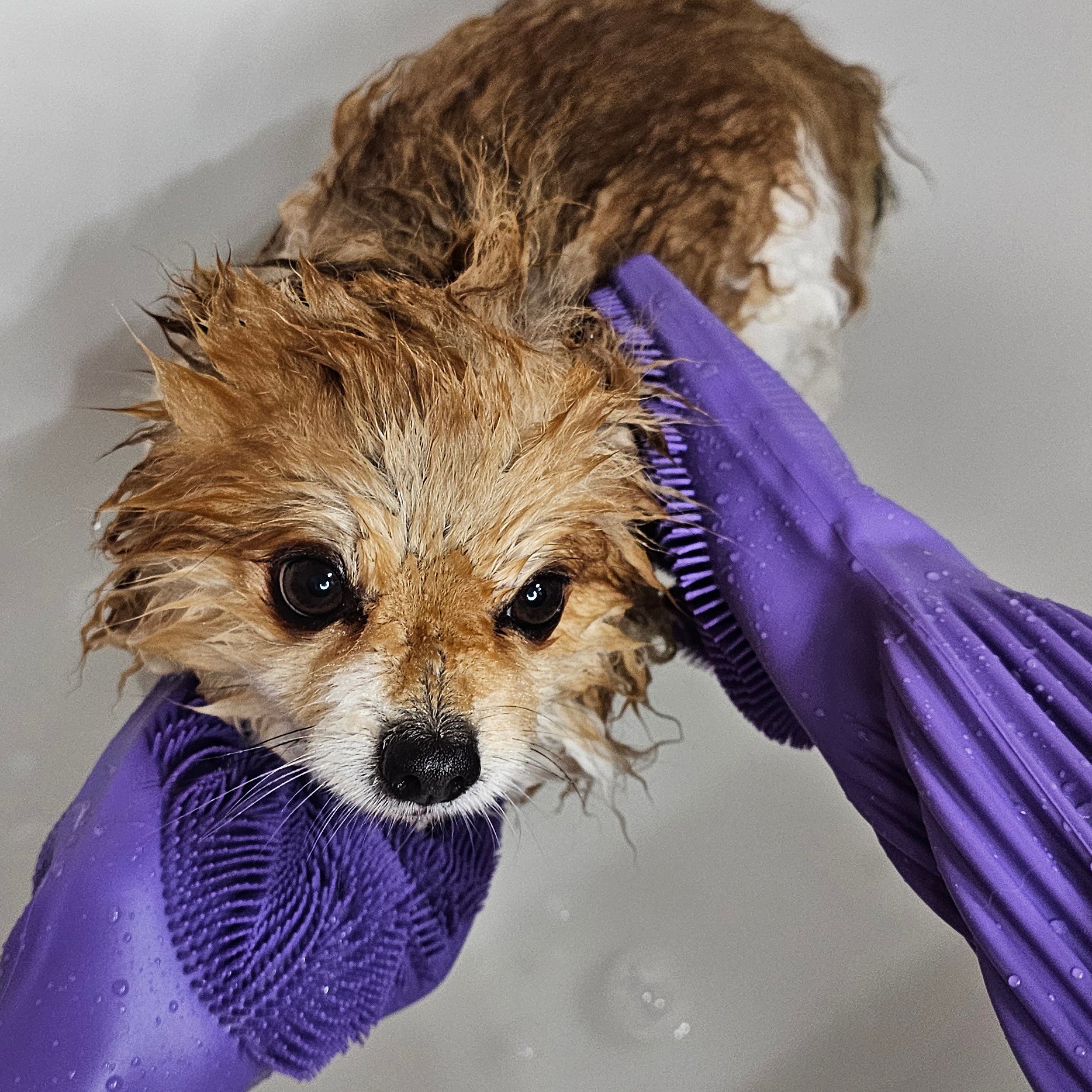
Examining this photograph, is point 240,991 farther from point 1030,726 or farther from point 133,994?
→ point 1030,726

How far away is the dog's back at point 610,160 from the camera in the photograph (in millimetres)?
1606

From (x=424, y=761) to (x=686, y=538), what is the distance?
0.52m

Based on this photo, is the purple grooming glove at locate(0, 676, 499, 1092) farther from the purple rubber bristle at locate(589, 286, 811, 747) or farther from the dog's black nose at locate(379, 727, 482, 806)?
the purple rubber bristle at locate(589, 286, 811, 747)

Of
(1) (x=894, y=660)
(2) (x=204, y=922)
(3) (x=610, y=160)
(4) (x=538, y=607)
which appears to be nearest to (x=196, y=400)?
(4) (x=538, y=607)

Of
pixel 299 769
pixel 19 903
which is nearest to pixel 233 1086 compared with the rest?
pixel 299 769

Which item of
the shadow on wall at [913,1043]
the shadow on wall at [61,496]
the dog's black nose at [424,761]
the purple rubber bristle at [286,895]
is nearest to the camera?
the dog's black nose at [424,761]

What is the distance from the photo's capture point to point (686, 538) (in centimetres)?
155

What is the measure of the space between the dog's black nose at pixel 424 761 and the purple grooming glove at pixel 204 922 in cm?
23

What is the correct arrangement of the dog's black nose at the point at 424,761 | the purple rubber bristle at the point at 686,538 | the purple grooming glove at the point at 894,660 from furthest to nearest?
1. the purple rubber bristle at the point at 686,538
2. the dog's black nose at the point at 424,761
3. the purple grooming glove at the point at 894,660

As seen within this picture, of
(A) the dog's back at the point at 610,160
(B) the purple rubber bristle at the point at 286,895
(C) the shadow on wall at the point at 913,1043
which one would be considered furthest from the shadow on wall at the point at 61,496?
(C) the shadow on wall at the point at 913,1043

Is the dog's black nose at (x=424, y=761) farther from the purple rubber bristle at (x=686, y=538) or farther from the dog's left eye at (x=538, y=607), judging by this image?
the purple rubber bristle at (x=686, y=538)

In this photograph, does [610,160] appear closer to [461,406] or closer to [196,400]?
[461,406]

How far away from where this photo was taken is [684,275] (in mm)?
1743

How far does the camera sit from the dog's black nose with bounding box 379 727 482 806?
126cm
